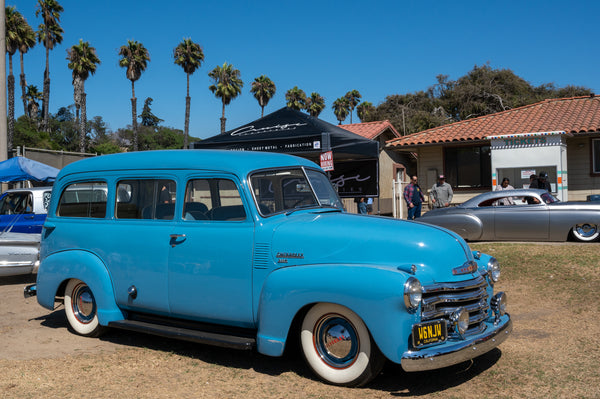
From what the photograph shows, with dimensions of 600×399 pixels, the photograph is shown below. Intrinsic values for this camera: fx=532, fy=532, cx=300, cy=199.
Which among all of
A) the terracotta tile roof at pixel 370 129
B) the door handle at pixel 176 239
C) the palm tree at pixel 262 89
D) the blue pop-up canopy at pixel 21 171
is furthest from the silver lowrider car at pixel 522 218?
the palm tree at pixel 262 89

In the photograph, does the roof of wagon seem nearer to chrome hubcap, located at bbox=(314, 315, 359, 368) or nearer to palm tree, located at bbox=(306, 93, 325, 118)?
chrome hubcap, located at bbox=(314, 315, 359, 368)

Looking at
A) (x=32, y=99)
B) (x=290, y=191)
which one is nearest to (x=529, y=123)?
(x=290, y=191)

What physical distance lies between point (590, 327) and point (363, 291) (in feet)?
11.1

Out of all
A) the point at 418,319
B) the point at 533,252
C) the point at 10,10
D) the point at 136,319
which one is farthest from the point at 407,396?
the point at 10,10

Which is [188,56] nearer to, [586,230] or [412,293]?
[586,230]

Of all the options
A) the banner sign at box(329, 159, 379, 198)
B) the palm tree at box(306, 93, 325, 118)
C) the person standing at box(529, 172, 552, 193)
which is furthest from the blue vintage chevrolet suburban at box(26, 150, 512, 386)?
the palm tree at box(306, 93, 325, 118)

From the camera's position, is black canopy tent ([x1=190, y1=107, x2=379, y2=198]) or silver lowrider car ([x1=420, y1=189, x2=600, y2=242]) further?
black canopy tent ([x1=190, y1=107, x2=379, y2=198])

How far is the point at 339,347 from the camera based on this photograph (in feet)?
13.7

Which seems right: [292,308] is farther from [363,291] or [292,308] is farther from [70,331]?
[70,331]

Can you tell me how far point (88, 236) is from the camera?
223 inches

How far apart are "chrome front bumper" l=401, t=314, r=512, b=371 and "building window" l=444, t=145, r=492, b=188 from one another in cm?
1452

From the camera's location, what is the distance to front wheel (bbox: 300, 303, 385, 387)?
4027mm

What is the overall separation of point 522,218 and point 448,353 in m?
8.09

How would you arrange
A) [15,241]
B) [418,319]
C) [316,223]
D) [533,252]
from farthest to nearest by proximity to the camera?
[533,252] → [15,241] → [316,223] → [418,319]
